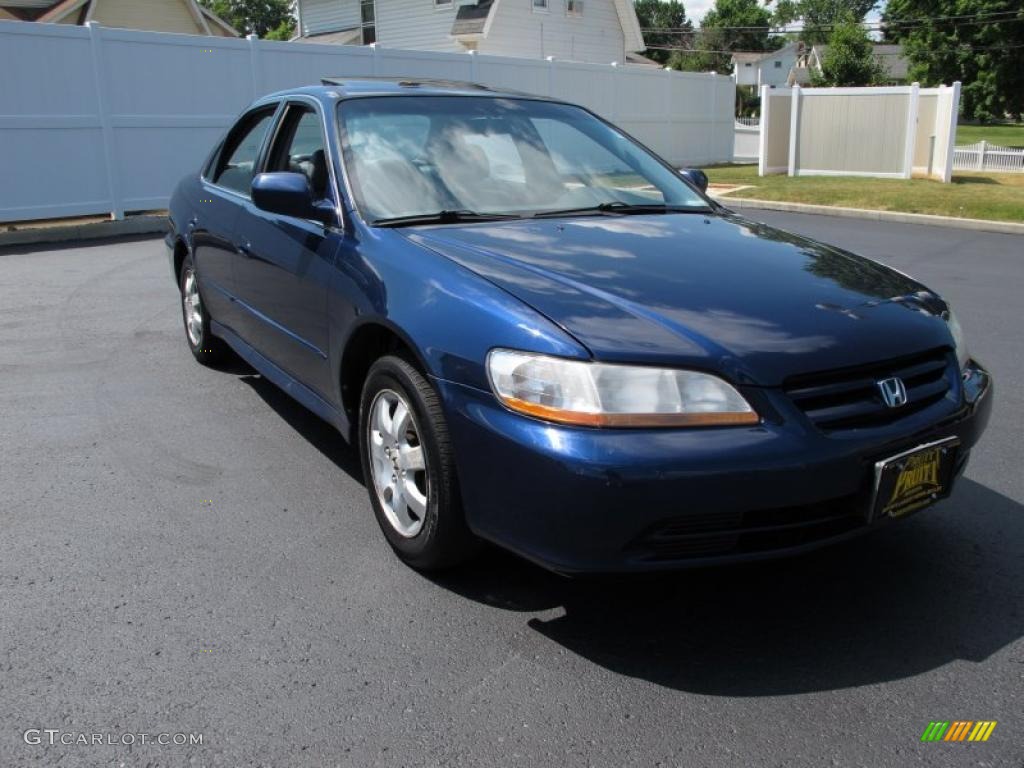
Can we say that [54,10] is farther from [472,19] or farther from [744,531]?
[744,531]

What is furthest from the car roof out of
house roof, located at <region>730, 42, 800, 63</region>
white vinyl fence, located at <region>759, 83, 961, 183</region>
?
house roof, located at <region>730, 42, 800, 63</region>

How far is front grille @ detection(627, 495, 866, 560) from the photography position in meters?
2.58

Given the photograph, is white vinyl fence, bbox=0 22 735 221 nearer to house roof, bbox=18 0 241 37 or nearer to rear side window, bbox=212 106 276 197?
rear side window, bbox=212 106 276 197

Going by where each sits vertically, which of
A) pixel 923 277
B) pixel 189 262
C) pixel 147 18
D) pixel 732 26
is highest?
pixel 732 26

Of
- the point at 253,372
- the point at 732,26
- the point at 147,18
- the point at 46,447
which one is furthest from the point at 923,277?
the point at 732,26

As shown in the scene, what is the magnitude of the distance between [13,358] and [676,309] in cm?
512

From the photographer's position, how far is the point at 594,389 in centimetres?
257

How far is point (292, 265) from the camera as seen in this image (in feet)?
13.3

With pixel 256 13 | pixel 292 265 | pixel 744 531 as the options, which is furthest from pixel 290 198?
pixel 256 13

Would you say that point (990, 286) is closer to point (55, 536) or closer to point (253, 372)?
point (253, 372)

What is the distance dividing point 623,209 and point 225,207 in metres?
2.23

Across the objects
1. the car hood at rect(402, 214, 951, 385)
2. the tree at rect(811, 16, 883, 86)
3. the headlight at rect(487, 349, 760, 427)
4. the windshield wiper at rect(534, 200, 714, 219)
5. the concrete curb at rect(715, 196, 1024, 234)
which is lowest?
the concrete curb at rect(715, 196, 1024, 234)

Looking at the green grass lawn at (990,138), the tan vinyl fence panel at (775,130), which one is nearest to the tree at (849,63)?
the green grass lawn at (990,138)

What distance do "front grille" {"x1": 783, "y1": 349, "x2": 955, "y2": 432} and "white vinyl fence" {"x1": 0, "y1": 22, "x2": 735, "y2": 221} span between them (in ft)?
29.7
